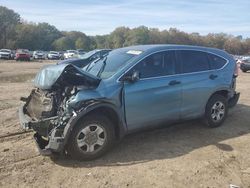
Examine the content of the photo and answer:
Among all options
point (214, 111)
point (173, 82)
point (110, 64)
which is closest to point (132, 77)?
point (110, 64)

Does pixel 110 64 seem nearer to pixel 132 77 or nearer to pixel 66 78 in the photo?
pixel 132 77

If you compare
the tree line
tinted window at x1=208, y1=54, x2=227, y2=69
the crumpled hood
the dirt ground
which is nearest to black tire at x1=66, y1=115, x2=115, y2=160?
the dirt ground

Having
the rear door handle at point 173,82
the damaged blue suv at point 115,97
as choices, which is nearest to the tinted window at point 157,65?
the damaged blue suv at point 115,97

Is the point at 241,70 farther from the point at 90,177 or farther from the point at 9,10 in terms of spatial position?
the point at 9,10

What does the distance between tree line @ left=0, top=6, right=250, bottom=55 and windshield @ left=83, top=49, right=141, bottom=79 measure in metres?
92.7

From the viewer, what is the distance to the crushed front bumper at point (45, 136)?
16.4 feet

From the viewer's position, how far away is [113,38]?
11412 cm

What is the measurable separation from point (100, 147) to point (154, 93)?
134 centimetres

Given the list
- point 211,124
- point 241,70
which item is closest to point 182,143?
point 211,124

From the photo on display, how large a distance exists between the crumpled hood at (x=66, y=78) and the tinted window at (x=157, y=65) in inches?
32.2

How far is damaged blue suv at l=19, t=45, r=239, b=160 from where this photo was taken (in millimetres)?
5191

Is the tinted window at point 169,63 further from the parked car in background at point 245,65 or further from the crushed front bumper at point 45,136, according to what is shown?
the parked car in background at point 245,65

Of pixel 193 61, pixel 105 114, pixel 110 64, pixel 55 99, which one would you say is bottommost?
pixel 105 114

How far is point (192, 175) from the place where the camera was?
4.83 metres
